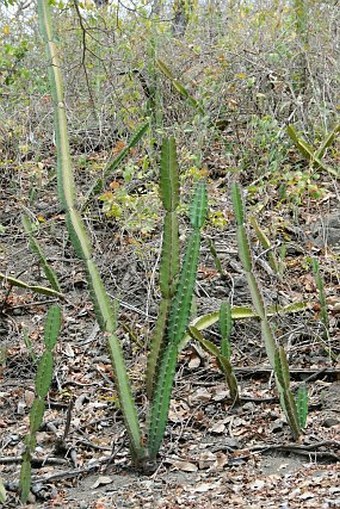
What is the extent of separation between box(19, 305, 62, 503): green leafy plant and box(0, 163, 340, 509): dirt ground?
135mm

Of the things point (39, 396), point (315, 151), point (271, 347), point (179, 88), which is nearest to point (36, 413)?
point (39, 396)

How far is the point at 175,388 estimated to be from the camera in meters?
4.19

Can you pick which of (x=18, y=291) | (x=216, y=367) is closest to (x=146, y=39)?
(x=18, y=291)

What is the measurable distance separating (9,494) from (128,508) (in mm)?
615

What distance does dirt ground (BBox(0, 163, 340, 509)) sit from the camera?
3109mm

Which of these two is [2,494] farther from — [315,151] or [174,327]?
[315,151]

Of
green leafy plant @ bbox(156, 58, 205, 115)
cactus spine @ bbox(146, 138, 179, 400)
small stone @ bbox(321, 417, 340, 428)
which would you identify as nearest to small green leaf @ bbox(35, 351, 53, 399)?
cactus spine @ bbox(146, 138, 179, 400)

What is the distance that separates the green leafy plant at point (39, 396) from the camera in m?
3.13

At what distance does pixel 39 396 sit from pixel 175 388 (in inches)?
44.2

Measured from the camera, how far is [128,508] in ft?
9.68

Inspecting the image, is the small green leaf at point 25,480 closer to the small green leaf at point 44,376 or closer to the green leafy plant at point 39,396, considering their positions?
the green leafy plant at point 39,396

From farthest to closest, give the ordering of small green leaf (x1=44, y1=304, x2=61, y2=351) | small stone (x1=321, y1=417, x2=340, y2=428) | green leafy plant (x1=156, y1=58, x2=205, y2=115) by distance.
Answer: green leafy plant (x1=156, y1=58, x2=205, y2=115), small stone (x1=321, y1=417, x2=340, y2=428), small green leaf (x1=44, y1=304, x2=61, y2=351)

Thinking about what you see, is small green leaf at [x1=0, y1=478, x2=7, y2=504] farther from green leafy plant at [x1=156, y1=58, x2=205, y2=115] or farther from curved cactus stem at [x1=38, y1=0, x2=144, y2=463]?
green leafy plant at [x1=156, y1=58, x2=205, y2=115]

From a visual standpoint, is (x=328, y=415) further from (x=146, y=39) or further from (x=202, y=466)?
(x=146, y=39)
